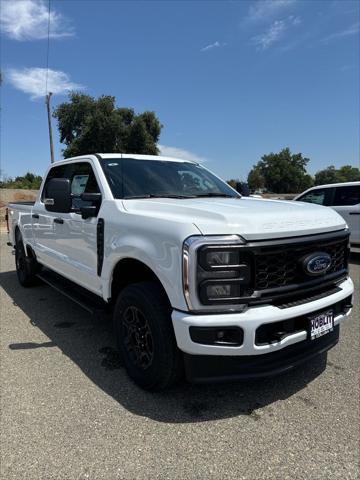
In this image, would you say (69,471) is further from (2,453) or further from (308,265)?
(308,265)

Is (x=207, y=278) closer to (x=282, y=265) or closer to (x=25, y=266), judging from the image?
(x=282, y=265)

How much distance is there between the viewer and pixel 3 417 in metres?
2.81

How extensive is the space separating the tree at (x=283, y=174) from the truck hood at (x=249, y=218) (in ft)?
302

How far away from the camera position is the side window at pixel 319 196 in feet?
31.7

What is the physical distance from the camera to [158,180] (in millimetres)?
4031

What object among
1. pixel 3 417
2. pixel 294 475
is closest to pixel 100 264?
pixel 3 417

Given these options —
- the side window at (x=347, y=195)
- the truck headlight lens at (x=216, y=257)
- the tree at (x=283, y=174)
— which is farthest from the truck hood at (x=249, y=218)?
the tree at (x=283, y=174)

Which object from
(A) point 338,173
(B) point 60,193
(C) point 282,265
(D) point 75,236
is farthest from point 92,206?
(A) point 338,173

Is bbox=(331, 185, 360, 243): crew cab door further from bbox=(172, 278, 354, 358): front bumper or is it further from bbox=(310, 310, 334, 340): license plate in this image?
bbox=(172, 278, 354, 358): front bumper

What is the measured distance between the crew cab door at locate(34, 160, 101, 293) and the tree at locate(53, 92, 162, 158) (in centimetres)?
2686

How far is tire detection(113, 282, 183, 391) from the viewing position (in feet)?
9.21

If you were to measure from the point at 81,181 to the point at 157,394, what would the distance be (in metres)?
2.46

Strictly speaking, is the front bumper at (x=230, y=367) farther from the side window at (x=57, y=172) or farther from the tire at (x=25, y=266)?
the tire at (x=25, y=266)

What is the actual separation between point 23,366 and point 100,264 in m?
1.15
